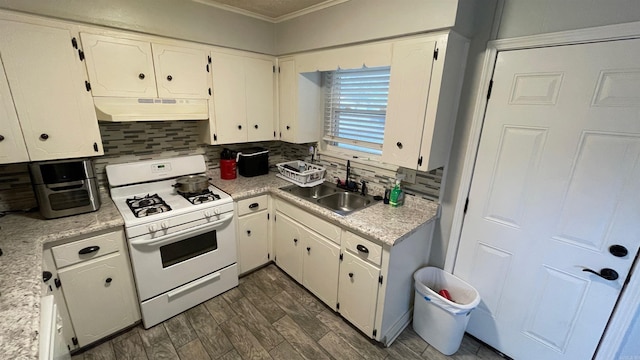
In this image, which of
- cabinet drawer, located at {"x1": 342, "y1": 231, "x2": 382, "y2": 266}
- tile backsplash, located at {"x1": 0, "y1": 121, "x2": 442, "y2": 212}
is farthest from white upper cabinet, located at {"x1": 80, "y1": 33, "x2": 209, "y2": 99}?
cabinet drawer, located at {"x1": 342, "y1": 231, "x2": 382, "y2": 266}

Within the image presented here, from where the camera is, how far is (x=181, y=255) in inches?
80.7

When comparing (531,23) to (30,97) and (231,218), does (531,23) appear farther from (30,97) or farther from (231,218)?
(30,97)

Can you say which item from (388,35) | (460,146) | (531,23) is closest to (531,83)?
(531,23)

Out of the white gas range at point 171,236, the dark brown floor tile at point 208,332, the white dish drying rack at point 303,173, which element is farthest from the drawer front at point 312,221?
the dark brown floor tile at point 208,332

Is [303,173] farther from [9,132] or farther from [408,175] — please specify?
[9,132]

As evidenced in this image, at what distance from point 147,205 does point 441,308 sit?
224cm

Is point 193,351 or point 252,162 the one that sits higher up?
point 252,162

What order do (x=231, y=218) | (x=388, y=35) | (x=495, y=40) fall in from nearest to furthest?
(x=495, y=40)
(x=388, y=35)
(x=231, y=218)

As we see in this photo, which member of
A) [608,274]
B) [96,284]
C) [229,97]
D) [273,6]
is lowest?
[96,284]

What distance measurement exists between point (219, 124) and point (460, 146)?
2.01 meters

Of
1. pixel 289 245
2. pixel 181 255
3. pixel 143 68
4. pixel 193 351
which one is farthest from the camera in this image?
pixel 289 245

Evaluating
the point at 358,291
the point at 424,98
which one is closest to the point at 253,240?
the point at 358,291

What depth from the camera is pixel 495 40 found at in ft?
5.21

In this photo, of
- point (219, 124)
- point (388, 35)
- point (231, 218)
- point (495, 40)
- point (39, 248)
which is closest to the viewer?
Result: point (39, 248)
